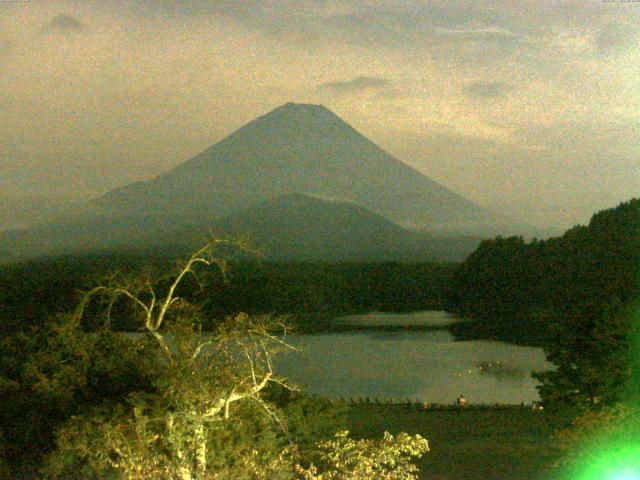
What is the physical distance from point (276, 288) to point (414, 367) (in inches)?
749

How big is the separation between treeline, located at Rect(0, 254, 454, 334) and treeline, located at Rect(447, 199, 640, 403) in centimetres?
683

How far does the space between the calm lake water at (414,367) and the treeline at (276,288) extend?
13.2 ft

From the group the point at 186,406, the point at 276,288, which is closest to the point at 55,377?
the point at 186,406

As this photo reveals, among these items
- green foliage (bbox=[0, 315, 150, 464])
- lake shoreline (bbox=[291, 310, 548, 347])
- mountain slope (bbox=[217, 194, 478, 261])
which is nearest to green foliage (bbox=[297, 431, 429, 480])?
green foliage (bbox=[0, 315, 150, 464])

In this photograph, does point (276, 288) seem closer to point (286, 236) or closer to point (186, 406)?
point (286, 236)

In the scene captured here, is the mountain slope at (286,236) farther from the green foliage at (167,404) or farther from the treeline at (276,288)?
the green foliage at (167,404)

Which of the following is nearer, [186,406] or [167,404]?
[186,406]

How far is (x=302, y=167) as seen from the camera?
96125 mm

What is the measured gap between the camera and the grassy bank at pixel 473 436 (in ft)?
32.9

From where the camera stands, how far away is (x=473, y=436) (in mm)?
12484

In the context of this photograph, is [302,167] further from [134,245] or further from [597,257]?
[597,257]

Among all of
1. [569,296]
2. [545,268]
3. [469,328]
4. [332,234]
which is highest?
[332,234]

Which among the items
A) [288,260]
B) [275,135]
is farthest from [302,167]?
[288,260]

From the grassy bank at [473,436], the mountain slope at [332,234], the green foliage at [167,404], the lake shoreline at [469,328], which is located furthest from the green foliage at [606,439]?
the mountain slope at [332,234]
